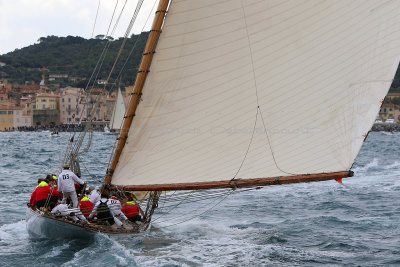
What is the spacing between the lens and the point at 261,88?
13.6 meters

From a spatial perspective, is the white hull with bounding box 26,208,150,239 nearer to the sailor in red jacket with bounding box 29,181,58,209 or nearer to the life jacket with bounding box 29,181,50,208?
the sailor in red jacket with bounding box 29,181,58,209

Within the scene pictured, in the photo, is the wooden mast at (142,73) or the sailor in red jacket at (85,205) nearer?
the wooden mast at (142,73)

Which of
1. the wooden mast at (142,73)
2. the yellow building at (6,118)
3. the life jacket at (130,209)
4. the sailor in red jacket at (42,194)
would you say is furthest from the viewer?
the yellow building at (6,118)

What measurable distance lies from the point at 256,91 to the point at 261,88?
0.44 feet

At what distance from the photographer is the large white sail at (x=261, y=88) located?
13.2 metres

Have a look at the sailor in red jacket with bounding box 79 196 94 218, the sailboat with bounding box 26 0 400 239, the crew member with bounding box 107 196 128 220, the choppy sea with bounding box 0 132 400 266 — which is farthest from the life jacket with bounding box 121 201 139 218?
the sailboat with bounding box 26 0 400 239

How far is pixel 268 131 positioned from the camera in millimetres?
13594

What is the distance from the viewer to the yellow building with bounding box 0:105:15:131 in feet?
584

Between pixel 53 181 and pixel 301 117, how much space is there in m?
8.62

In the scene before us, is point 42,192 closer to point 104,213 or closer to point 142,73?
point 104,213

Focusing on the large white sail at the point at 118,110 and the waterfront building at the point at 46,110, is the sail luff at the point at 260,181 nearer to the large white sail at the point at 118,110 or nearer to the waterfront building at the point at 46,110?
the large white sail at the point at 118,110

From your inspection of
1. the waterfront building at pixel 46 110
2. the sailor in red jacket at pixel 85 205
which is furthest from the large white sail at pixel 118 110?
the waterfront building at pixel 46 110

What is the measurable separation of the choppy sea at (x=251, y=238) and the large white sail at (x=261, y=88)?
2.51 m

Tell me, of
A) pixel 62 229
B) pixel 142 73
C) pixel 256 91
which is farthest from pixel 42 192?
pixel 256 91
